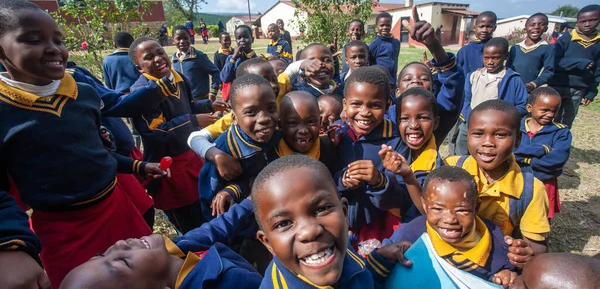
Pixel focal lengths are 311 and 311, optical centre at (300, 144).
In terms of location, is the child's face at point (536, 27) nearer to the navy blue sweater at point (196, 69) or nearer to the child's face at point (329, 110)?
the child's face at point (329, 110)

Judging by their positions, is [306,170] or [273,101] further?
[273,101]

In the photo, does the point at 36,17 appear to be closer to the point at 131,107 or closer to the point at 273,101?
the point at 131,107

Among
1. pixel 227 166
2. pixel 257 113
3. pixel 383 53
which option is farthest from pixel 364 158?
pixel 383 53

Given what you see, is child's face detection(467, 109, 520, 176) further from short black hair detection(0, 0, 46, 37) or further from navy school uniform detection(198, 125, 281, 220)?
short black hair detection(0, 0, 46, 37)

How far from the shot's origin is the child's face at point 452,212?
1.30 meters

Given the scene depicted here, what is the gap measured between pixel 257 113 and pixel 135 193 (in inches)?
44.0

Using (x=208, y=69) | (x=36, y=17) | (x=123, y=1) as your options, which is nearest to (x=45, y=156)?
(x=36, y=17)

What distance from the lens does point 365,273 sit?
119 centimetres

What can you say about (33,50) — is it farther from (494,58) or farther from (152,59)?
(494,58)

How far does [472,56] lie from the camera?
4.27m

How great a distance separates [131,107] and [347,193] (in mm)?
1518

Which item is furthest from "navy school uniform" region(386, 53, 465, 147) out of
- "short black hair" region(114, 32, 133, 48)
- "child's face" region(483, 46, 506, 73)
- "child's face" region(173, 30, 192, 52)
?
"short black hair" region(114, 32, 133, 48)

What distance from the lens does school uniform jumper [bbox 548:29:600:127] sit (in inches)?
171

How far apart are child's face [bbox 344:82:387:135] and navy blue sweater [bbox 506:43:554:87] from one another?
3425 millimetres
